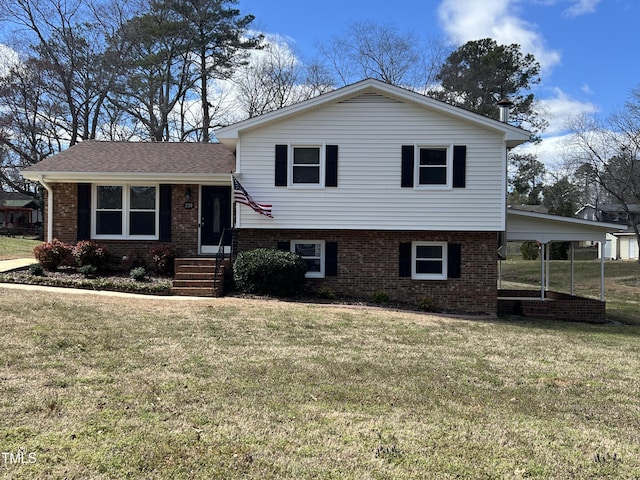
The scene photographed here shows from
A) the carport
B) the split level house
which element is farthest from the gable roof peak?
the carport

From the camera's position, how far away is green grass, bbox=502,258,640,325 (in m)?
21.0

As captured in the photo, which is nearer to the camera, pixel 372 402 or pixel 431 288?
pixel 372 402

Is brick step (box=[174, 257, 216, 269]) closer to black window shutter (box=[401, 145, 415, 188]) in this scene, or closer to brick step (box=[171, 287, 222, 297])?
brick step (box=[171, 287, 222, 297])

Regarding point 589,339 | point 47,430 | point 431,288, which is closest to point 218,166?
point 431,288

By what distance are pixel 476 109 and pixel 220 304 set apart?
2829 centimetres

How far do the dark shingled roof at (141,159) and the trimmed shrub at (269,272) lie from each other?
3.36 meters

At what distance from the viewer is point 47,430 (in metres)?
4.11

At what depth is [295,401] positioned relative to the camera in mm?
5188

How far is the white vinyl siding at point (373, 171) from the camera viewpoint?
46.3 ft

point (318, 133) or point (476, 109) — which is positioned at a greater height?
point (476, 109)

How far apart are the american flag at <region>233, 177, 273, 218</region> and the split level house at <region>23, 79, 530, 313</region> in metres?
0.04

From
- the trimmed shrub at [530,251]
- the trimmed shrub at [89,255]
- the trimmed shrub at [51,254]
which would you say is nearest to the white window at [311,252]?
the trimmed shrub at [89,255]

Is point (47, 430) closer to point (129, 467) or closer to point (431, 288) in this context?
point (129, 467)

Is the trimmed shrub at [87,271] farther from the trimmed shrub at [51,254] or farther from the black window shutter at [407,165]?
the black window shutter at [407,165]
